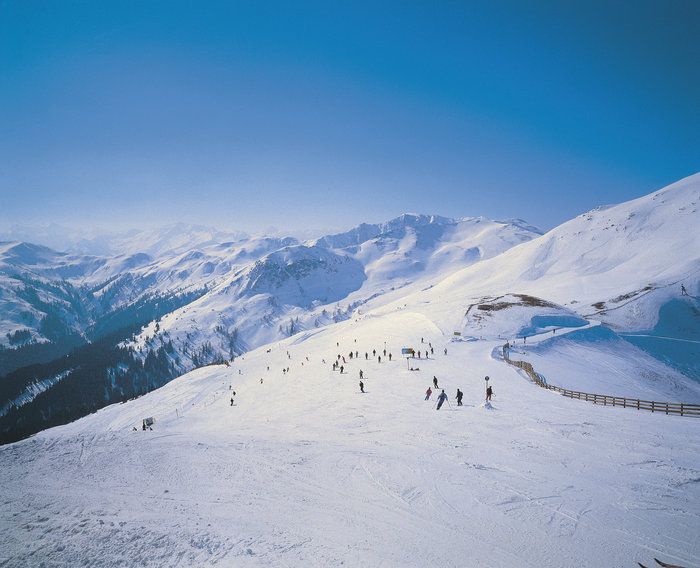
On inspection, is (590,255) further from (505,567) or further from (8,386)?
(8,386)

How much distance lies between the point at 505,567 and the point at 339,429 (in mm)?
13692

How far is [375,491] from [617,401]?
3325 cm

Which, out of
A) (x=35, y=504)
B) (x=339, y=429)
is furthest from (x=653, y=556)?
(x=35, y=504)

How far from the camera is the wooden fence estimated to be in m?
21.8

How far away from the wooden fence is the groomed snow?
1.66 meters

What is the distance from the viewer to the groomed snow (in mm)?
10531

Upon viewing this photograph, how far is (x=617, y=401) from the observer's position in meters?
32.3

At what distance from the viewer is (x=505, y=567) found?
959 centimetres

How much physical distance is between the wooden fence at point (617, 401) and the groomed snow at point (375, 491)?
5.44 feet

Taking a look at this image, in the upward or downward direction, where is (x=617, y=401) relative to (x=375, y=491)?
downward

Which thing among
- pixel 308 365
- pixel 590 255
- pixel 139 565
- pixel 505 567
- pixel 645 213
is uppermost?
pixel 645 213

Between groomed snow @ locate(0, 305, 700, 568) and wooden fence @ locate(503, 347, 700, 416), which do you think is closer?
groomed snow @ locate(0, 305, 700, 568)

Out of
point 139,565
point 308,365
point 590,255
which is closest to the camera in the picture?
point 139,565

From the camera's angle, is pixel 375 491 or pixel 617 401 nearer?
pixel 375 491
